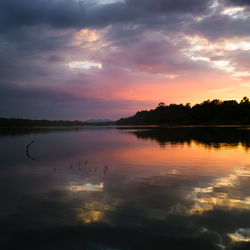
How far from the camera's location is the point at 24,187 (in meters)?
13.9

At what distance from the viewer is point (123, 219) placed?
8805mm

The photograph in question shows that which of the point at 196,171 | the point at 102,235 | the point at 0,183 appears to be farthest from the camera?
the point at 196,171

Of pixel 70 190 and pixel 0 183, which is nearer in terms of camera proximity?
pixel 70 190

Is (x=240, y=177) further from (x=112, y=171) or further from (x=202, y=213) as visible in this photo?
(x=112, y=171)

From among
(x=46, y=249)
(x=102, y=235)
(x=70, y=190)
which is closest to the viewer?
(x=46, y=249)

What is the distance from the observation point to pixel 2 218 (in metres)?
9.12

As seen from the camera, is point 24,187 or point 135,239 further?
point 24,187

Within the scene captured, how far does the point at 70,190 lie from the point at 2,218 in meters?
4.26

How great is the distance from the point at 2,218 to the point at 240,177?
14980mm

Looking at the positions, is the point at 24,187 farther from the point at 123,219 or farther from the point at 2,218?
the point at 123,219

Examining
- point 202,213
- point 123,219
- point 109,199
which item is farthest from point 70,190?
point 202,213

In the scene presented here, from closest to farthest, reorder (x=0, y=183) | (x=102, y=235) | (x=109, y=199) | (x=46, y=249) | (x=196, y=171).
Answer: (x=46, y=249) < (x=102, y=235) < (x=109, y=199) < (x=0, y=183) < (x=196, y=171)

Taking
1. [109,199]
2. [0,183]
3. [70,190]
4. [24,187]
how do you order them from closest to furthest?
[109,199], [70,190], [24,187], [0,183]

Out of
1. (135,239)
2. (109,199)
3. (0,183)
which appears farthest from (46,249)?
(0,183)
